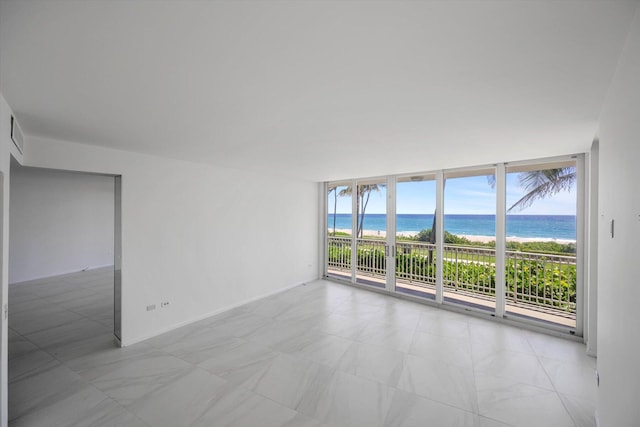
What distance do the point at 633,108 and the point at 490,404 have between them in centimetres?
250

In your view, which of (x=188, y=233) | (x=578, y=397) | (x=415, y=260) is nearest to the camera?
(x=578, y=397)

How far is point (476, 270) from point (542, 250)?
1.06 meters

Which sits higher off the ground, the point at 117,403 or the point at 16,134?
the point at 16,134

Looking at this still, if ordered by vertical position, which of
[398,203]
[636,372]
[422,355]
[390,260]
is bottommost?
[422,355]

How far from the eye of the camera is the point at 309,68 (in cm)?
144

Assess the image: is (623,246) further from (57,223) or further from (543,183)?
(57,223)

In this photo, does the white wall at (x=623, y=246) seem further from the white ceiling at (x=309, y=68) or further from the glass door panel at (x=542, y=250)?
the glass door panel at (x=542, y=250)

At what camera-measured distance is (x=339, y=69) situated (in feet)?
4.75

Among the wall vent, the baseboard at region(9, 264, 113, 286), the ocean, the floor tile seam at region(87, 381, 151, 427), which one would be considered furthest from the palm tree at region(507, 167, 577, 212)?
the baseboard at region(9, 264, 113, 286)

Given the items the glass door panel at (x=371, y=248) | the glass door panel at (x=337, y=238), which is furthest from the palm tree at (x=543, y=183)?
the glass door panel at (x=337, y=238)

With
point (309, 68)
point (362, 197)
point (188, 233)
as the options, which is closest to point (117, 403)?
point (188, 233)

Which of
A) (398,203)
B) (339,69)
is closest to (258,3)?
(339,69)

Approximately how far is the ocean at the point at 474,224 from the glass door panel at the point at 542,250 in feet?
0.12

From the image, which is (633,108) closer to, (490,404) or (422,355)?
(490,404)
